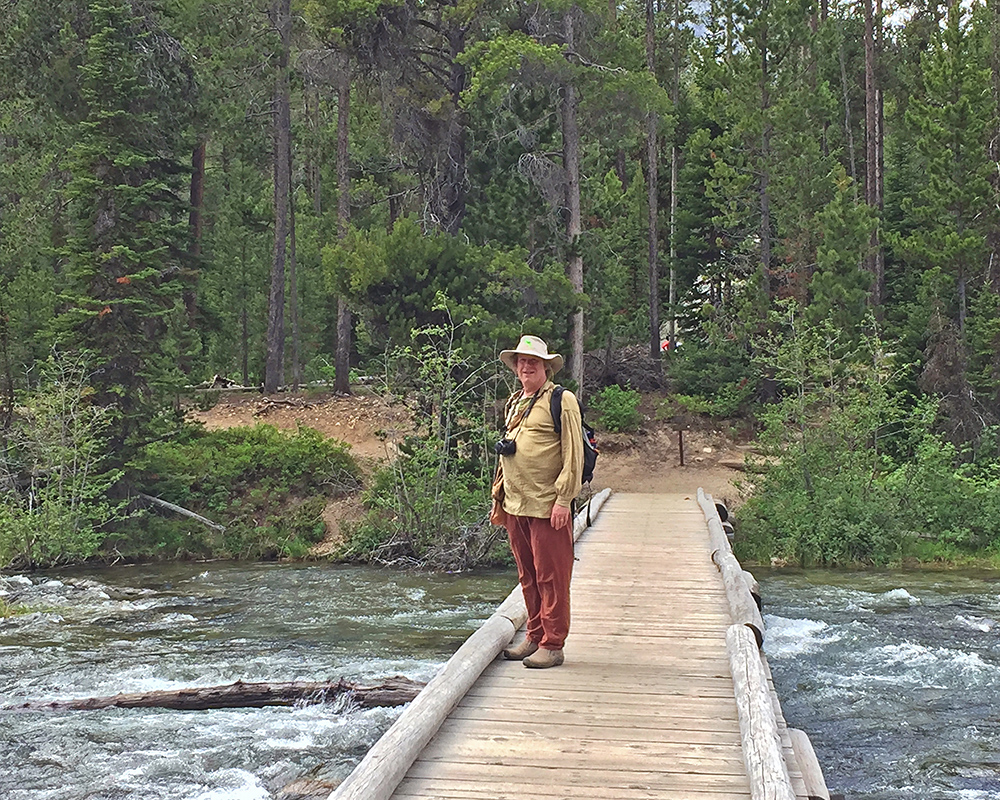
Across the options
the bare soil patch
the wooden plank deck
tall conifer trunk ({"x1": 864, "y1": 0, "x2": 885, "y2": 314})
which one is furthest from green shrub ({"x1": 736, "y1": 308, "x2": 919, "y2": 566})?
the wooden plank deck

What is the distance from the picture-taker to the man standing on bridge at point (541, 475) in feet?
20.9

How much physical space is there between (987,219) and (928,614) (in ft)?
46.0

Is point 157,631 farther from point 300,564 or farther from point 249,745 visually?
→ point 300,564

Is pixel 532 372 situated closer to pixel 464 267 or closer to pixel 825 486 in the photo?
pixel 825 486

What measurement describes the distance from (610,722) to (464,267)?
47.6ft

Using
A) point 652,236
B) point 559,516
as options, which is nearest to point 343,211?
point 652,236

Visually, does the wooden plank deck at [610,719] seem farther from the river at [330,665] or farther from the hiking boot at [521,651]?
the river at [330,665]

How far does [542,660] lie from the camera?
6.75 metres

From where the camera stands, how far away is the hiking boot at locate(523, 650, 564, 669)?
22.2 ft

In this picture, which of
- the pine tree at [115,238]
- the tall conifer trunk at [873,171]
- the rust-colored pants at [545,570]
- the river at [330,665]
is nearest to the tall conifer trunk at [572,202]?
the river at [330,665]

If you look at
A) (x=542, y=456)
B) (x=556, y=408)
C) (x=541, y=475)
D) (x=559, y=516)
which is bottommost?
(x=559, y=516)

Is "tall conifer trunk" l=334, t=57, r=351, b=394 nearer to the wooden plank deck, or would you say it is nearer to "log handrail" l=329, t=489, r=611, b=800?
the wooden plank deck

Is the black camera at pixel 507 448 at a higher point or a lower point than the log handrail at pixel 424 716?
higher

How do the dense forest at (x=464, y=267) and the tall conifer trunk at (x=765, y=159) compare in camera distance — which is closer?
the dense forest at (x=464, y=267)
